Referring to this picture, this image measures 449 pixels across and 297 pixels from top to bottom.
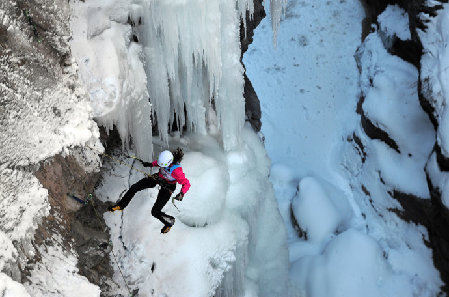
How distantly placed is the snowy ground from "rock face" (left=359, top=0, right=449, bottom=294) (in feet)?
0.65

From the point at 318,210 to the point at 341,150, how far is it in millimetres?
2695

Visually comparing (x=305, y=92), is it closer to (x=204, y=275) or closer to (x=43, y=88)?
(x=204, y=275)

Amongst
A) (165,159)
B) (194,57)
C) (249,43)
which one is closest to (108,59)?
(165,159)

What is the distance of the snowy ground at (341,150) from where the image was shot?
8.27m

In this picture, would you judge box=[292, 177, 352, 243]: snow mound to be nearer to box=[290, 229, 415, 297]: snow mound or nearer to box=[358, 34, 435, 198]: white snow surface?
box=[290, 229, 415, 297]: snow mound

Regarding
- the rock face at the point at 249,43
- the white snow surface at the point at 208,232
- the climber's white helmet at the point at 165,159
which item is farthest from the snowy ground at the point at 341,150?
the climber's white helmet at the point at 165,159

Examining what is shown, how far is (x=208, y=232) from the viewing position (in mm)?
5379

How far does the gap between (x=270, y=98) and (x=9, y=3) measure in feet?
36.5

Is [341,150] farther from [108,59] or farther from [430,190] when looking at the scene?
[108,59]

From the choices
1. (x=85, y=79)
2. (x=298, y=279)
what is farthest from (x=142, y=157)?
(x=298, y=279)

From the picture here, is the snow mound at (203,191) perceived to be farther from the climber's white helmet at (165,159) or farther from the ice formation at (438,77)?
the ice formation at (438,77)

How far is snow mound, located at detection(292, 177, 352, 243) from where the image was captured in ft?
30.9

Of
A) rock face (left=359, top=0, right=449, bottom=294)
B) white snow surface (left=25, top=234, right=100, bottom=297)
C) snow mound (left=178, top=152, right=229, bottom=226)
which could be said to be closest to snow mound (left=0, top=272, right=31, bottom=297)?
white snow surface (left=25, top=234, right=100, bottom=297)

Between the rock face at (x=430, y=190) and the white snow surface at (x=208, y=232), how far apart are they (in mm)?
3005
